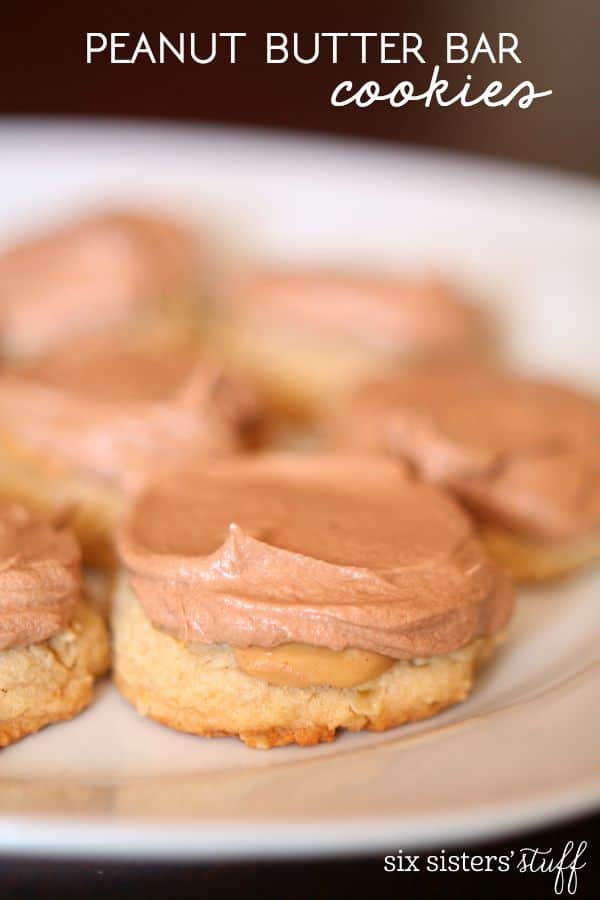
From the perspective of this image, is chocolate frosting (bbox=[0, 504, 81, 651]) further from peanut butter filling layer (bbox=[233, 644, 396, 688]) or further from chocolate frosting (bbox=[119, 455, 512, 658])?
peanut butter filling layer (bbox=[233, 644, 396, 688])

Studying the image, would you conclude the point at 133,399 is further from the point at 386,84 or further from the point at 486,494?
the point at 386,84

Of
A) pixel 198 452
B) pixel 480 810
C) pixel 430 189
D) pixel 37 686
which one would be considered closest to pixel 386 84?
pixel 430 189

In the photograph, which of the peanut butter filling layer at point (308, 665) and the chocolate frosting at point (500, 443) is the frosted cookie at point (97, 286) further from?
the peanut butter filling layer at point (308, 665)

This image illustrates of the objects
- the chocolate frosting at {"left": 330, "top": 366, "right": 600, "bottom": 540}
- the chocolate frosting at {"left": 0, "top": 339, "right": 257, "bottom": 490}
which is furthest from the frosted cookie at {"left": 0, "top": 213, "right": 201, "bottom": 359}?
the chocolate frosting at {"left": 330, "top": 366, "right": 600, "bottom": 540}

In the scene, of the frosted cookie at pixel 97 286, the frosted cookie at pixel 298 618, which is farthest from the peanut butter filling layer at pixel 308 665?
the frosted cookie at pixel 97 286

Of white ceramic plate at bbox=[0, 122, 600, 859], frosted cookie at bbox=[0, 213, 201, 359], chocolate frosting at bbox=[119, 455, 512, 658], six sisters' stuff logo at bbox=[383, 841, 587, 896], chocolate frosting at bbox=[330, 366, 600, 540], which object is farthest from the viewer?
frosted cookie at bbox=[0, 213, 201, 359]

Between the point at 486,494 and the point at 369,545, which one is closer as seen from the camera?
the point at 369,545
